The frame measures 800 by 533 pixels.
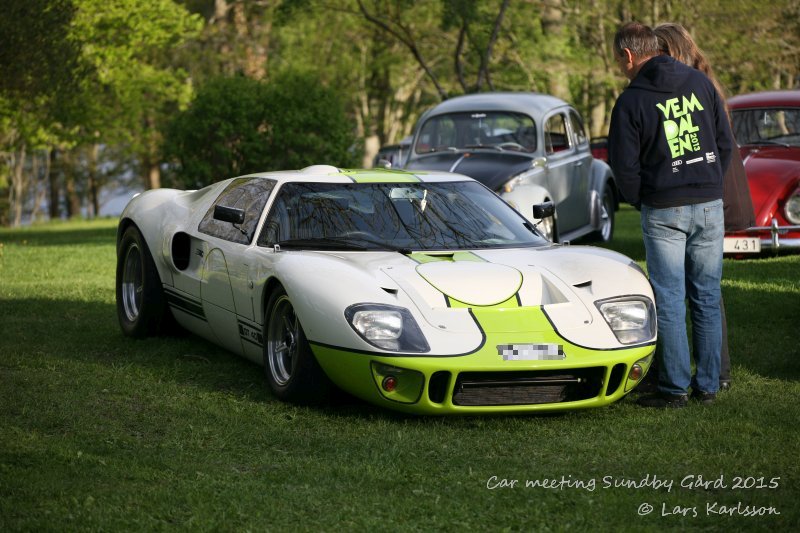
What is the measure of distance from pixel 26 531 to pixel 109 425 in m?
1.71

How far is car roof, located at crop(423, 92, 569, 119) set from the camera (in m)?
14.6

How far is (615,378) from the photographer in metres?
6.12

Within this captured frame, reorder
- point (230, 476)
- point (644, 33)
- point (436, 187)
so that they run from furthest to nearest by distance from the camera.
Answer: point (436, 187) → point (644, 33) → point (230, 476)

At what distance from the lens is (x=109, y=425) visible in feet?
19.8

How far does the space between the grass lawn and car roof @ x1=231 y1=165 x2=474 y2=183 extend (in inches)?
48.8

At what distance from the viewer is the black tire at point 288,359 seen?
6.23 meters

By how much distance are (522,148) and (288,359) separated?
8.19 m

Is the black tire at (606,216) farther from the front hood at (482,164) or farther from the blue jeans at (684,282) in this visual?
the blue jeans at (684,282)

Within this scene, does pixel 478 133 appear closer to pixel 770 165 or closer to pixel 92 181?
pixel 770 165

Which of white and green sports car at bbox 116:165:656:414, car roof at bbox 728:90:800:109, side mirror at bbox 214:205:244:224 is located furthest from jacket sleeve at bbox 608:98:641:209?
car roof at bbox 728:90:800:109

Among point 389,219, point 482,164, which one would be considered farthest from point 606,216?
point 389,219

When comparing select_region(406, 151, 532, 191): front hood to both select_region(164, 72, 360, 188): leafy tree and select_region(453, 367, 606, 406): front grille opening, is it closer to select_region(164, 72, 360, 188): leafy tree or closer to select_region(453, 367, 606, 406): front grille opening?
select_region(453, 367, 606, 406): front grille opening

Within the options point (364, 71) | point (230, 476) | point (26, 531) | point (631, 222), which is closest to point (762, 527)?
point (230, 476)

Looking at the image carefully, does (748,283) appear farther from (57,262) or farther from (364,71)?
(364,71)
